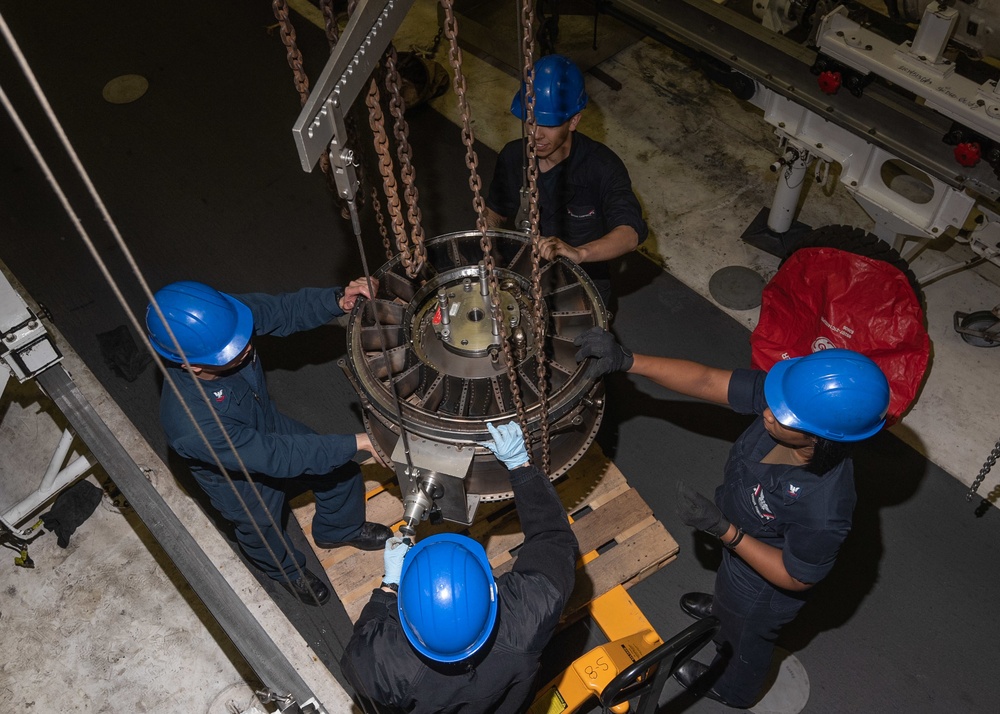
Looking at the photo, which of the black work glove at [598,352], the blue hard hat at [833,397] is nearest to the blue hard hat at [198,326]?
the black work glove at [598,352]

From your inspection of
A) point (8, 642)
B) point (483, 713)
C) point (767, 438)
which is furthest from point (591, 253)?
point (8, 642)

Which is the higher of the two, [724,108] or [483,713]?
[483,713]

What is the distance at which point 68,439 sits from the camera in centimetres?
473

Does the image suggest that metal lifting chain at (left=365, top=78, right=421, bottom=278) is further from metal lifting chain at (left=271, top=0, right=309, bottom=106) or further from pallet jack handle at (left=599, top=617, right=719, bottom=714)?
pallet jack handle at (left=599, top=617, right=719, bottom=714)

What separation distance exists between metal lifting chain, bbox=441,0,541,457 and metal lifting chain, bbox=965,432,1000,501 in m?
2.84

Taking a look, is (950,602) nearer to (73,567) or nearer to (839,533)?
(839,533)

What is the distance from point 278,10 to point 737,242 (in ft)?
14.1

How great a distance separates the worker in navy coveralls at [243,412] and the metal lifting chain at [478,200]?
94 centimetres

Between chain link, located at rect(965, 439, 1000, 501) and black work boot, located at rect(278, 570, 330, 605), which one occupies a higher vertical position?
chain link, located at rect(965, 439, 1000, 501)

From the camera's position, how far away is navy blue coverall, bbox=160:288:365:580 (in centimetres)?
357

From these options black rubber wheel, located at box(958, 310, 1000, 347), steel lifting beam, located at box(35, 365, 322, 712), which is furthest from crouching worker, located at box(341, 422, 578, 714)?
black rubber wheel, located at box(958, 310, 1000, 347)

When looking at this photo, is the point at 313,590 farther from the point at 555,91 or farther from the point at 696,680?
the point at 555,91

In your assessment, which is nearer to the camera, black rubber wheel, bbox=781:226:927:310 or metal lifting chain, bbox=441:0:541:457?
metal lifting chain, bbox=441:0:541:457

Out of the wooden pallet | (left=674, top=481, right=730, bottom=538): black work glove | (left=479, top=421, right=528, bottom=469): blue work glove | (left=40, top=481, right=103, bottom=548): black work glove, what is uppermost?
(left=479, top=421, right=528, bottom=469): blue work glove
